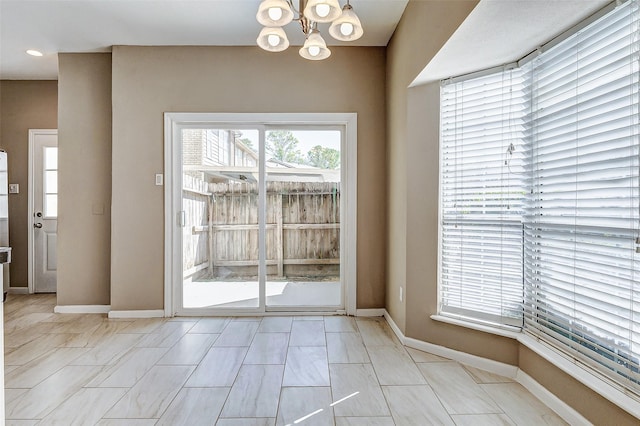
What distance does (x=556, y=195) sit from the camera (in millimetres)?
2131

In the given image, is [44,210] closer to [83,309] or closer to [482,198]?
[83,309]

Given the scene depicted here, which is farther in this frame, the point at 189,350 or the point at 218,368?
the point at 189,350

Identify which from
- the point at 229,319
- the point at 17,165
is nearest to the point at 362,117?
the point at 229,319

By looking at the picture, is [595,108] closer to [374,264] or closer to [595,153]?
[595,153]

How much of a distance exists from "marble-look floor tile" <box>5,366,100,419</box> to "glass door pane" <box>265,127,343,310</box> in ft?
5.64

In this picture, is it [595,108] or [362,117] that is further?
[362,117]

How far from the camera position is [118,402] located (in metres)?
2.13

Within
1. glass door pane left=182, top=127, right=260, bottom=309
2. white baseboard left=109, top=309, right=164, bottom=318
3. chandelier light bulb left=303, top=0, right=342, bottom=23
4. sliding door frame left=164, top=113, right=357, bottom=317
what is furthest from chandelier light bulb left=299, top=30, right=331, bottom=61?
white baseboard left=109, top=309, right=164, bottom=318

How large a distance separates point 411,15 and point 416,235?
5.48ft

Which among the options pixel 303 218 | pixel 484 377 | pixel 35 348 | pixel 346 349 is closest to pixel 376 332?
pixel 346 349

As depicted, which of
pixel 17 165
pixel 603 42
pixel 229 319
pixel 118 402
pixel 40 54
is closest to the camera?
pixel 603 42

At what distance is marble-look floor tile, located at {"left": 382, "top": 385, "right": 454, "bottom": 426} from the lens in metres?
1.94

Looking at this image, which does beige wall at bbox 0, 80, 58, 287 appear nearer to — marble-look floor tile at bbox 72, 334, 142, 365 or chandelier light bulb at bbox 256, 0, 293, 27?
marble-look floor tile at bbox 72, 334, 142, 365

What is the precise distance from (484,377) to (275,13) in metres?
2.54
